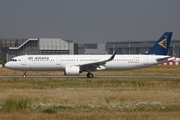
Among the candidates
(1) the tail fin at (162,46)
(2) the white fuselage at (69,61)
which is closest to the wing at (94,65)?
(2) the white fuselage at (69,61)

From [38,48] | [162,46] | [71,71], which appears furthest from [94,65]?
[38,48]

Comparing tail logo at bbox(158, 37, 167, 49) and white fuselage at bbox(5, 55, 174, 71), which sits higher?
tail logo at bbox(158, 37, 167, 49)

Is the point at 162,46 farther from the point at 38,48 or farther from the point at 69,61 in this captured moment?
the point at 38,48

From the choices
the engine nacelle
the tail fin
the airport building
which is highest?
the airport building

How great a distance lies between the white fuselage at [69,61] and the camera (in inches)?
1779

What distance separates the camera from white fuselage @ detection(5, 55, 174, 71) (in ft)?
148

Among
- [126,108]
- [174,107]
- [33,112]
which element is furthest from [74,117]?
[174,107]

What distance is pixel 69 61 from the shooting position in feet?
150

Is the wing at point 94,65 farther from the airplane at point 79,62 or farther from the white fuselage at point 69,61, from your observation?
the white fuselage at point 69,61

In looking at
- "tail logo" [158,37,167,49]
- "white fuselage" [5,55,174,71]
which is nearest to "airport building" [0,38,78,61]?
"white fuselage" [5,55,174,71]

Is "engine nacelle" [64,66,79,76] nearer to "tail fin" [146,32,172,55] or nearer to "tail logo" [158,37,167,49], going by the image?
"tail fin" [146,32,172,55]

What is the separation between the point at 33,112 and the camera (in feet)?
52.1

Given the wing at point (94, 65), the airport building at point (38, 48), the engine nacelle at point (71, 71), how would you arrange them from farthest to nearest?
the airport building at point (38, 48) < the wing at point (94, 65) < the engine nacelle at point (71, 71)

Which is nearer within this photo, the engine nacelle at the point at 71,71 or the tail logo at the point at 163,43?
the engine nacelle at the point at 71,71
